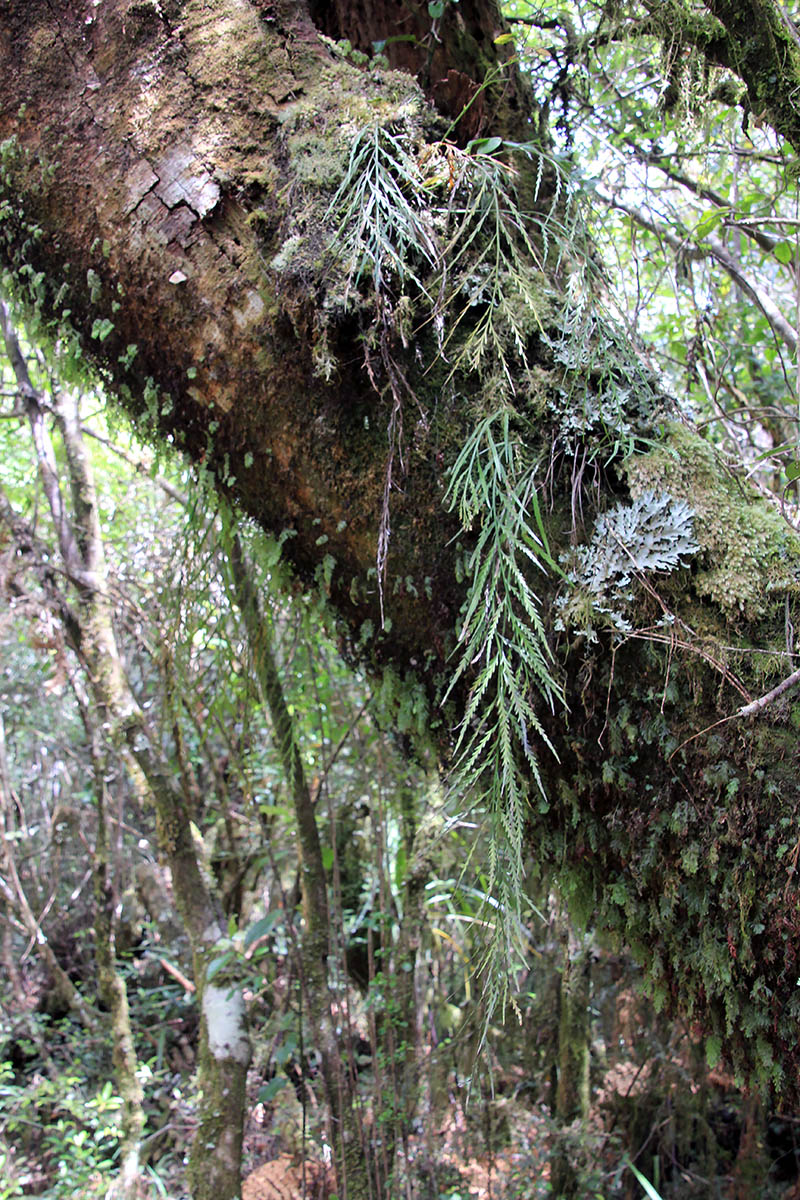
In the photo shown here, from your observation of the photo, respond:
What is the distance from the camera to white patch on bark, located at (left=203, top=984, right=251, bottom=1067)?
97.7 inches

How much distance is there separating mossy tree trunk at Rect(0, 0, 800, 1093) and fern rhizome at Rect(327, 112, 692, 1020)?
18 millimetres

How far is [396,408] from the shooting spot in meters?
1.25

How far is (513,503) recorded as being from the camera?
1.17 metres

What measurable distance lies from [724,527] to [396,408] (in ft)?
1.82

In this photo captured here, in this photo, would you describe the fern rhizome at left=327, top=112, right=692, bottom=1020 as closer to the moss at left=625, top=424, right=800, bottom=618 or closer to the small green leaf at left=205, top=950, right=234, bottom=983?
the moss at left=625, top=424, right=800, bottom=618

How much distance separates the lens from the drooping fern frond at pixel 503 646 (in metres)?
1.10

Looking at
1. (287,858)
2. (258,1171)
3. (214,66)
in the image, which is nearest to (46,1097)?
(287,858)

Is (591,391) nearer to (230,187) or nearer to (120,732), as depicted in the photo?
(230,187)

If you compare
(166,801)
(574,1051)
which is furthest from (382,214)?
(574,1051)

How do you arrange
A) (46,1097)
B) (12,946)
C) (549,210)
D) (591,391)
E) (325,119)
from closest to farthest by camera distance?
(591,391) → (325,119) → (549,210) → (46,1097) → (12,946)

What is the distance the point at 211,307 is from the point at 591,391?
0.69 m

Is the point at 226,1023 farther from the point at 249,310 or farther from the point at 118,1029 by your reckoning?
the point at 249,310

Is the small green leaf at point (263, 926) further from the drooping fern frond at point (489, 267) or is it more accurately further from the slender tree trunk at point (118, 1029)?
the drooping fern frond at point (489, 267)

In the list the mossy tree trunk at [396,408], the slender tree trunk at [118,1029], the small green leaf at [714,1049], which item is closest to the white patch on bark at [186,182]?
the mossy tree trunk at [396,408]
